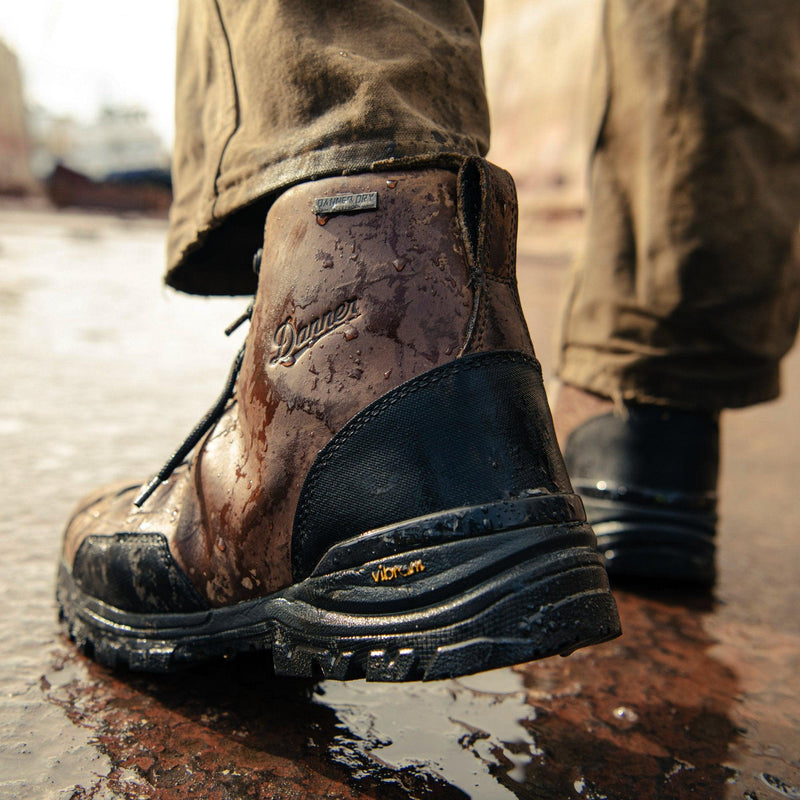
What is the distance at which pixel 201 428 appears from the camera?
780 millimetres

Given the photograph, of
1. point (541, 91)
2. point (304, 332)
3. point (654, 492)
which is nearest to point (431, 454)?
point (304, 332)

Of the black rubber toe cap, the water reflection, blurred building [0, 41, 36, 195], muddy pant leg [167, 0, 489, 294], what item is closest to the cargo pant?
muddy pant leg [167, 0, 489, 294]

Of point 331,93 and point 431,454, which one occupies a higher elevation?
point 331,93

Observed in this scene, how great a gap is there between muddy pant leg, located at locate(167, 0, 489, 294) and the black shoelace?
0.13m

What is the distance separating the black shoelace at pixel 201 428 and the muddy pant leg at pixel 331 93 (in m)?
0.13

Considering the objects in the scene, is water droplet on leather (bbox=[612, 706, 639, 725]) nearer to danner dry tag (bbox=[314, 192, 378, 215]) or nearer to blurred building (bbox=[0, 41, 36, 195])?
danner dry tag (bbox=[314, 192, 378, 215])

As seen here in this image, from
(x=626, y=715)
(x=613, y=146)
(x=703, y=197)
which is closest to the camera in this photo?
(x=626, y=715)

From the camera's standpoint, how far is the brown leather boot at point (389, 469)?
591 millimetres

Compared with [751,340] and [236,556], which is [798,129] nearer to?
[751,340]

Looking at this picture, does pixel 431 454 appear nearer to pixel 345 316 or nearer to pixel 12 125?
pixel 345 316

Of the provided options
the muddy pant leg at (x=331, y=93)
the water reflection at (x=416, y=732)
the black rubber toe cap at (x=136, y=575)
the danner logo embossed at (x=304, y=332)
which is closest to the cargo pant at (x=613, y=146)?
the muddy pant leg at (x=331, y=93)

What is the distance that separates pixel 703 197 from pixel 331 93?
0.58 metres

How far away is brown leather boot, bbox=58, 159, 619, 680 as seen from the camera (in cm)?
59

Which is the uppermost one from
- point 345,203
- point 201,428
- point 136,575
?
point 345,203
